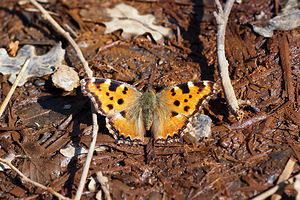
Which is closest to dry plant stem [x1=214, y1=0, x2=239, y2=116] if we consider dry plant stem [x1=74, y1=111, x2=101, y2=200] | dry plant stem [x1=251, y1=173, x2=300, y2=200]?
dry plant stem [x1=251, y1=173, x2=300, y2=200]

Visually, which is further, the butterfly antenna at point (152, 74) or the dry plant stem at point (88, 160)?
the butterfly antenna at point (152, 74)

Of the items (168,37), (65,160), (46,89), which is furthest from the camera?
(168,37)

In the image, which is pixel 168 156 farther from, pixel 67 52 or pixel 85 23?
pixel 85 23

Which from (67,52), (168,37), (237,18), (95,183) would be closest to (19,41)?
(67,52)

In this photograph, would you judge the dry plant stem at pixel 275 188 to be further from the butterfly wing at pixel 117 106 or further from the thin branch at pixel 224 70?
the butterfly wing at pixel 117 106

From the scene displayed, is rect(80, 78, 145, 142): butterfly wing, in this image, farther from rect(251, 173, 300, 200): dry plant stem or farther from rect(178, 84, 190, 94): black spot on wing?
rect(251, 173, 300, 200): dry plant stem

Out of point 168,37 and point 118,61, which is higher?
point 168,37

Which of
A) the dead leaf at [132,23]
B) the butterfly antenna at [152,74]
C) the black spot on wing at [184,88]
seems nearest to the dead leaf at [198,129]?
the black spot on wing at [184,88]
